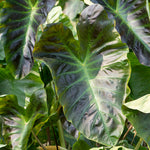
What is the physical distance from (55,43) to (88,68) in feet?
0.53

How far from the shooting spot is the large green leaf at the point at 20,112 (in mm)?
1023

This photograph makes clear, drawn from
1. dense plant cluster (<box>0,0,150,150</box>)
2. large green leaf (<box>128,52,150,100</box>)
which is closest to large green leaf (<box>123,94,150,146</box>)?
dense plant cluster (<box>0,0,150,150</box>)

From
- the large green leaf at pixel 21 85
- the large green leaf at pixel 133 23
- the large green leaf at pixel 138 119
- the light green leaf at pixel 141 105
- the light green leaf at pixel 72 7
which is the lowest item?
the large green leaf at pixel 138 119

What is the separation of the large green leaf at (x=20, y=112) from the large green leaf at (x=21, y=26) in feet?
0.44

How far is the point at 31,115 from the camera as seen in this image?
3.51ft

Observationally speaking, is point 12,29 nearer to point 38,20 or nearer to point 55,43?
point 38,20

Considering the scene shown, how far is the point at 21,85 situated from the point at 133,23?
57cm

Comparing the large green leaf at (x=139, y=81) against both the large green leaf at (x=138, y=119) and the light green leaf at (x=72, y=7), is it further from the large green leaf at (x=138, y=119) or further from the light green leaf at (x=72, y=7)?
the light green leaf at (x=72, y=7)

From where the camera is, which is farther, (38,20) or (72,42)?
(38,20)

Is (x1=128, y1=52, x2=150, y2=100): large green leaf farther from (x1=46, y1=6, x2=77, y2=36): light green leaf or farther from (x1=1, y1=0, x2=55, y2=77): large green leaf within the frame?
(x1=1, y1=0, x2=55, y2=77): large green leaf

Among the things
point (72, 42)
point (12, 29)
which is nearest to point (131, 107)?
point (72, 42)

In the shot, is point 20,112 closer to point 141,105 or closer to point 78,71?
point 78,71

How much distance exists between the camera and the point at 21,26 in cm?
117

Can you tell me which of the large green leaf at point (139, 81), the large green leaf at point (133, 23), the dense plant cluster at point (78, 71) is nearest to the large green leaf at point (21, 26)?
the dense plant cluster at point (78, 71)
